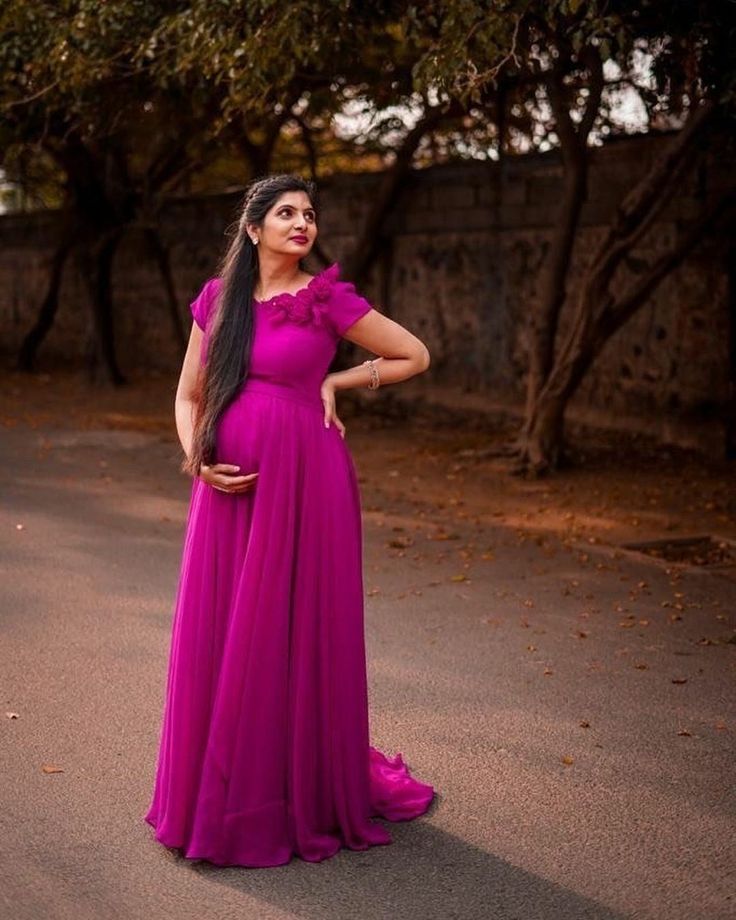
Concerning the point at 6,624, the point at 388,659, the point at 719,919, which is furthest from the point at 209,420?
the point at 6,624

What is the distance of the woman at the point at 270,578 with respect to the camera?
4.47 metres

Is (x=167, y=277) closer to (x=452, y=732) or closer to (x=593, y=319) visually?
(x=593, y=319)

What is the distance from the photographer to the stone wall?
13562 millimetres

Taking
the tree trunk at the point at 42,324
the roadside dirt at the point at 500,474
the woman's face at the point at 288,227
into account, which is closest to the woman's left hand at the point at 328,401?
the woman's face at the point at 288,227

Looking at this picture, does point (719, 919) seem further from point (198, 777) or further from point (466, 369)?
point (466, 369)

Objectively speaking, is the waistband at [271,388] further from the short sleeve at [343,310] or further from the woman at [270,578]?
the short sleeve at [343,310]

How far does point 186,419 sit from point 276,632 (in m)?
0.77

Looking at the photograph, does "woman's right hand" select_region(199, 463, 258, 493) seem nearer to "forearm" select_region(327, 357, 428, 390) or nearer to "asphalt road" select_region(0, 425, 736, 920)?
"forearm" select_region(327, 357, 428, 390)

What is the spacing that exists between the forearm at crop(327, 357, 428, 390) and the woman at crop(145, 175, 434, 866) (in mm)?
74

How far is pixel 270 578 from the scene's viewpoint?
450 cm

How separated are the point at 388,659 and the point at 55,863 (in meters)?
2.68

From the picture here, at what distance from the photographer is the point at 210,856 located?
4.39m

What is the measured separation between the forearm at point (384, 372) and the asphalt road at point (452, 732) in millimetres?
1487

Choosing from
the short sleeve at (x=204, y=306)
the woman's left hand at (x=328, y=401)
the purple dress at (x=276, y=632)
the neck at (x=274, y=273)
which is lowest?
the purple dress at (x=276, y=632)
